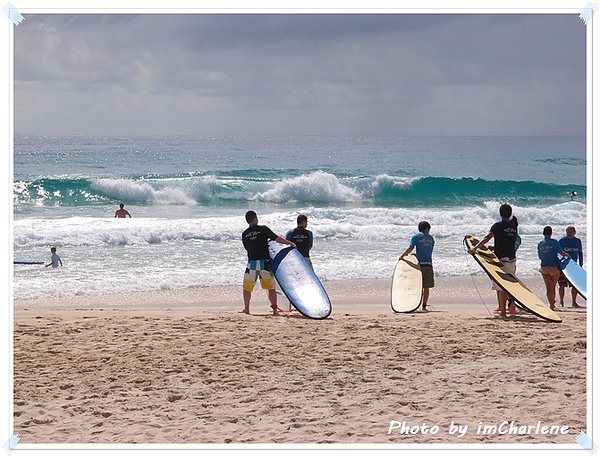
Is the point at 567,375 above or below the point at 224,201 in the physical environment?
below

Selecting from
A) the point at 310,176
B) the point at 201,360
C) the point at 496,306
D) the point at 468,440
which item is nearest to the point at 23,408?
the point at 201,360

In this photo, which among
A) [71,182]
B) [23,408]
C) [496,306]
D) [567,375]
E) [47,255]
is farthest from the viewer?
[71,182]

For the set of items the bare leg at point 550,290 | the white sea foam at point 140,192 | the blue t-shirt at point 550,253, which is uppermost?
the white sea foam at point 140,192

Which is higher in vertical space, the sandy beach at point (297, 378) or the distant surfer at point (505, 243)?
the distant surfer at point (505, 243)

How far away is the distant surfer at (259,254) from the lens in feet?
24.0

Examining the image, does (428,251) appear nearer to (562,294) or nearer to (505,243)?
(505,243)

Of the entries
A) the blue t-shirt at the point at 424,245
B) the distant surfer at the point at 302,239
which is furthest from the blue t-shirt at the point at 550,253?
the distant surfer at the point at 302,239

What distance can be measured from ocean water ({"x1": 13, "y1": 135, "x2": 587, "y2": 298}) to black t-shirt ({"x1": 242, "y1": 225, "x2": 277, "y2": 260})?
8.20ft

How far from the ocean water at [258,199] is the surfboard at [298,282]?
7.77 ft

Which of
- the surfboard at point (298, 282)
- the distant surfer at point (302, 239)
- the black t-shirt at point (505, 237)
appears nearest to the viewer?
the surfboard at point (298, 282)

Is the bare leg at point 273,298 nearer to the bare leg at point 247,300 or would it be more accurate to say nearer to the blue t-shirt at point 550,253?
the bare leg at point 247,300

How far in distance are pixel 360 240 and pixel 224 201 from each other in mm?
9646

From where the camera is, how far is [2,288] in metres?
4.23
